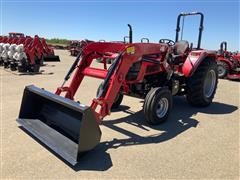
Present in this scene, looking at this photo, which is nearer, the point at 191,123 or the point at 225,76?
the point at 191,123

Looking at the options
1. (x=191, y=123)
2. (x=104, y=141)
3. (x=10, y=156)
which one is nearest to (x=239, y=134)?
(x=191, y=123)

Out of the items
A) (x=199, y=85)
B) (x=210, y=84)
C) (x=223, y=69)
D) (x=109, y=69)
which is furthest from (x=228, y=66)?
(x=109, y=69)

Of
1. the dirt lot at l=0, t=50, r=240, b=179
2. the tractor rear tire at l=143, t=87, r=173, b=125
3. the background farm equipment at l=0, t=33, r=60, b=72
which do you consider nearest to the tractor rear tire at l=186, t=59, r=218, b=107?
the dirt lot at l=0, t=50, r=240, b=179

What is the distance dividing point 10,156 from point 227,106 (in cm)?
544

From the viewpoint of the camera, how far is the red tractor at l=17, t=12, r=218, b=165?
3818 millimetres

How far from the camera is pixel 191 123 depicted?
18.0ft

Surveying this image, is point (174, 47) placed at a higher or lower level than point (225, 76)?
higher

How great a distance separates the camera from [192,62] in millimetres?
6344

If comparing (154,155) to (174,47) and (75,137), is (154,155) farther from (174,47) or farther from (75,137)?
(174,47)

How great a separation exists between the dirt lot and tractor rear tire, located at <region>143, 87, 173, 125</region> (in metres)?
0.16

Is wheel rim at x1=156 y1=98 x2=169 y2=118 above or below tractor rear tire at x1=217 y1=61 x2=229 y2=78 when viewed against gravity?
below

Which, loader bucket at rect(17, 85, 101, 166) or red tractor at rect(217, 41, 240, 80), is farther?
red tractor at rect(217, 41, 240, 80)

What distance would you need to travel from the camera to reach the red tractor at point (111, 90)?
3818mm

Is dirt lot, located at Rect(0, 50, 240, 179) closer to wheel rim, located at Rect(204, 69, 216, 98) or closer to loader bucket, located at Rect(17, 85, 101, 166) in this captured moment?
loader bucket, located at Rect(17, 85, 101, 166)
